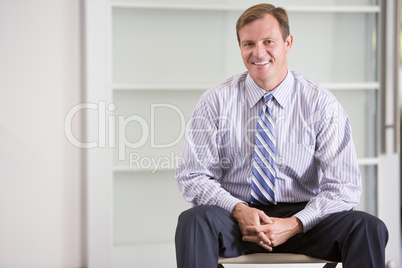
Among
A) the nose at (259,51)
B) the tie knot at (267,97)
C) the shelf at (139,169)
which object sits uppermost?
the nose at (259,51)

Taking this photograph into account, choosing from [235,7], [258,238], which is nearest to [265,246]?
[258,238]

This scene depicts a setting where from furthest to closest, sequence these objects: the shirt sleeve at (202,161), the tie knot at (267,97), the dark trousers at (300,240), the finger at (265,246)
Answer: the tie knot at (267,97)
the shirt sleeve at (202,161)
the finger at (265,246)
the dark trousers at (300,240)

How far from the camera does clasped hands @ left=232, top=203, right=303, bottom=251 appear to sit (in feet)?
5.63

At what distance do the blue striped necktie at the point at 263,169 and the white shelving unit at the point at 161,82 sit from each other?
0.86 m

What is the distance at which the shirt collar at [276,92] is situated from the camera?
6.53ft

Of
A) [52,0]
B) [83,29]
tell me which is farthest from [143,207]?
[52,0]

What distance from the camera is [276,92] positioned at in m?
2.00

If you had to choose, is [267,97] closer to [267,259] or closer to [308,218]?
[308,218]

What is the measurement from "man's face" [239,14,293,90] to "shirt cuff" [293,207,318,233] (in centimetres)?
51

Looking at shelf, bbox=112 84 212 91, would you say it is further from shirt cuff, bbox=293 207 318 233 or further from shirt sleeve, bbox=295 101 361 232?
shirt cuff, bbox=293 207 318 233

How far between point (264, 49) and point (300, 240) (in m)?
Result: 0.70

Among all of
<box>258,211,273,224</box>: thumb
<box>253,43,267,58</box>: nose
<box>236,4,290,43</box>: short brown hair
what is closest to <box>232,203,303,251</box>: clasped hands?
<box>258,211,273,224</box>: thumb

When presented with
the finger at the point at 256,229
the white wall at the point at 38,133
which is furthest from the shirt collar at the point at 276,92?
the white wall at the point at 38,133

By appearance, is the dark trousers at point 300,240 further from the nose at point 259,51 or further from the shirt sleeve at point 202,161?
the nose at point 259,51
